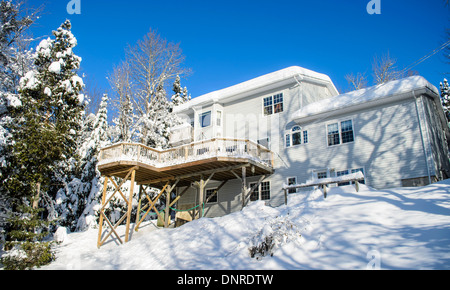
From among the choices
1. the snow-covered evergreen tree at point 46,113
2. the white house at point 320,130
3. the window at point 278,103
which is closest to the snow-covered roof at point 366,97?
the white house at point 320,130

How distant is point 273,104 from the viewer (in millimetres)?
19453

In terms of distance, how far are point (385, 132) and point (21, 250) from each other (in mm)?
16877

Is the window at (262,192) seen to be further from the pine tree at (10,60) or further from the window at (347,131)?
the pine tree at (10,60)

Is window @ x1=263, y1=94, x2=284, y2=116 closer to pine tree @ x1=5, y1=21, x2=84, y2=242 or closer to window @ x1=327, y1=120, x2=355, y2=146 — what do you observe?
window @ x1=327, y1=120, x2=355, y2=146

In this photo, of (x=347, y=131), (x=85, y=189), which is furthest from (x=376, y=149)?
(x=85, y=189)

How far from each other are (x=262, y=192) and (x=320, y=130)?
4.95 meters

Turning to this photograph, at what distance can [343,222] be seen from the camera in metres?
8.68

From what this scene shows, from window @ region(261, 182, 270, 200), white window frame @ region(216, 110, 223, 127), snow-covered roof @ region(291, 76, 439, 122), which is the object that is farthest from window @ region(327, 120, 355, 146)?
white window frame @ region(216, 110, 223, 127)

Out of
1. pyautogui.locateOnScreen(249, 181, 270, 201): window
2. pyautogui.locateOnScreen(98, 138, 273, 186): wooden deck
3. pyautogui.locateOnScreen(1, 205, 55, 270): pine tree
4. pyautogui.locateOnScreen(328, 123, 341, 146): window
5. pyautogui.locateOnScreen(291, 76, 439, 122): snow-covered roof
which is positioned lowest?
pyautogui.locateOnScreen(1, 205, 55, 270): pine tree

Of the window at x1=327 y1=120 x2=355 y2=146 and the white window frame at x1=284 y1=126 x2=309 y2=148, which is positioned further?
the white window frame at x1=284 y1=126 x2=309 y2=148

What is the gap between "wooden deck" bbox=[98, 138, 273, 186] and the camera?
1524cm

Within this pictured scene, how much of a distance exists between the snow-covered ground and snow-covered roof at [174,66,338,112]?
8089 mm

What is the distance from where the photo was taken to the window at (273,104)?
19.2 metres
